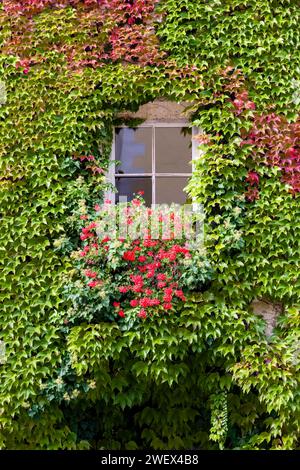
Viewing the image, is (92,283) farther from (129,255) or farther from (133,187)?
(133,187)

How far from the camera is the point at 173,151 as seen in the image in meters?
6.82

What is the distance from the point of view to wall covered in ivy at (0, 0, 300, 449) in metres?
6.04

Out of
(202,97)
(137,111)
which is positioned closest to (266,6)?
(202,97)

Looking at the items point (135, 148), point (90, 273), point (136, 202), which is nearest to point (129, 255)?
point (90, 273)

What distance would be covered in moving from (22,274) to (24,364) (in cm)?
82

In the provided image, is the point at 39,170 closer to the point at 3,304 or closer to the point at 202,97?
the point at 3,304

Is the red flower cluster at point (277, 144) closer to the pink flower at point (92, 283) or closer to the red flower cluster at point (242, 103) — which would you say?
the red flower cluster at point (242, 103)

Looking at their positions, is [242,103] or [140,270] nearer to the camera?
[140,270]

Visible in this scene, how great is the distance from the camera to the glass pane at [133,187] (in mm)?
6754

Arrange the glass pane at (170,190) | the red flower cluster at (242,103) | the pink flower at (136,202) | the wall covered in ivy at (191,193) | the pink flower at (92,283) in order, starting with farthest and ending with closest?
the glass pane at (170,190) → the red flower cluster at (242,103) → the pink flower at (136,202) → the wall covered in ivy at (191,193) → the pink flower at (92,283)

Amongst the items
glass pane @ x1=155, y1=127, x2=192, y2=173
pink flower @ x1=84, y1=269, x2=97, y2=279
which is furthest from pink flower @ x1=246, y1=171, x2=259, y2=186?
pink flower @ x1=84, y1=269, x2=97, y2=279

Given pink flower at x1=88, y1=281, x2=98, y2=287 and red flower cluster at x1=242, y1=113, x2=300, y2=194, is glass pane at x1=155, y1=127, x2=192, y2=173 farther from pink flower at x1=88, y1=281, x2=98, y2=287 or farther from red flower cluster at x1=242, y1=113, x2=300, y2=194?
pink flower at x1=88, y1=281, x2=98, y2=287

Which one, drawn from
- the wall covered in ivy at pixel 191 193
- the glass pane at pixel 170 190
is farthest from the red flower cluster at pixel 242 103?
the glass pane at pixel 170 190

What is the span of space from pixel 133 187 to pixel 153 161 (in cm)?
33
